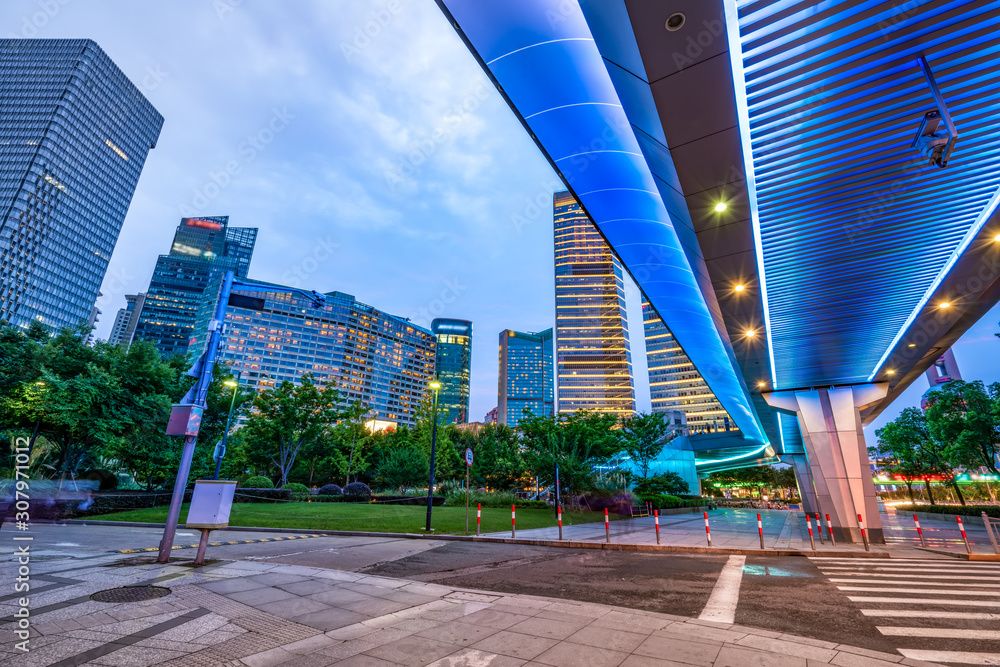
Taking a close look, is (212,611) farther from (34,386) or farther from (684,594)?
(34,386)

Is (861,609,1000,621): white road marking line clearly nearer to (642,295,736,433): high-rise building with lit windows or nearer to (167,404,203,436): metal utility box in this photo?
(167,404,203,436): metal utility box

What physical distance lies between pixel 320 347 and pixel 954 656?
186 meters

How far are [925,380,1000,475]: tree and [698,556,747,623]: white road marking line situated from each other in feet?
92.9

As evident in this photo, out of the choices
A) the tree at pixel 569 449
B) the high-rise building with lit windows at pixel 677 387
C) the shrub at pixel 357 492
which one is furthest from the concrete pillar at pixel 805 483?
the high-rise building with lit windows at pixel 677 387

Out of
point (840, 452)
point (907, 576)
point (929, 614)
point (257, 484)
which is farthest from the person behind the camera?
point (257, 484)

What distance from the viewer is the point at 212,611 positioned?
5324 mm

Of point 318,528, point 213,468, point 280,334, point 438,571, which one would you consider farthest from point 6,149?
point 438,571

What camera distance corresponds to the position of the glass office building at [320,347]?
6309 inches

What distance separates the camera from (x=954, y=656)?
452cm

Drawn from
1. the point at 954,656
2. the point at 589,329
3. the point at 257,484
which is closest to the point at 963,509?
the point at 954,656

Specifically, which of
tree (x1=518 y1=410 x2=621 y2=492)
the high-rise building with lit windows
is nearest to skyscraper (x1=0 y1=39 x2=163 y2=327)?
tree (x1=518 y1=410 x2=621 y2=492)

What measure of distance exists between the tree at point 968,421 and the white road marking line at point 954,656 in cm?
3168

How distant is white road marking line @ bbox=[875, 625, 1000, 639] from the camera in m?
5.30

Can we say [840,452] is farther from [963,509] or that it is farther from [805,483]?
[963,509]
